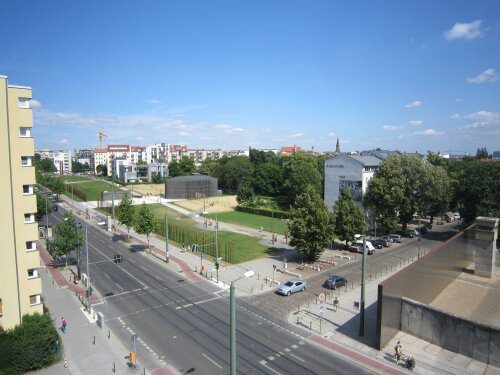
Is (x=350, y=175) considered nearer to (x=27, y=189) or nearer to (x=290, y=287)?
(x=290, y=287)

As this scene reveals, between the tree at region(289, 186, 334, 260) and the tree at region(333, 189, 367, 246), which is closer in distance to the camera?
the tree at region(289, 186, 334, 260)

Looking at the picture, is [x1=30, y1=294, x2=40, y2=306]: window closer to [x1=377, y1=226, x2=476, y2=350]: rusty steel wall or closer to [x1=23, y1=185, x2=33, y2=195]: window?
[x1=23, y1=185, x2=33, y2=195]: window

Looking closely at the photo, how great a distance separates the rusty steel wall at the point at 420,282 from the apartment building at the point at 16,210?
24.1 m

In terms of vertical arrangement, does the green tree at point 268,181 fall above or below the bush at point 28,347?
above

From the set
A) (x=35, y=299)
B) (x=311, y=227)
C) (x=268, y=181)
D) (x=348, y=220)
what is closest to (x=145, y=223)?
(x=311, y=227)

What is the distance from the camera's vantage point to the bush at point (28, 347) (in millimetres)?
21406

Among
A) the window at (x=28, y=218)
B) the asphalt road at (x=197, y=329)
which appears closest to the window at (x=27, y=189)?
the window at (x=28, y=218)

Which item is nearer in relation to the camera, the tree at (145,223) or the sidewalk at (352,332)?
the sidewalk at (352,332)

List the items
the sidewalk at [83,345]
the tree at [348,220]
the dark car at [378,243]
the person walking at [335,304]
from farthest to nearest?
the dark car at [378,243], the tree at [348,220], the person walking at [335,304], the sidewalk at [83,345]

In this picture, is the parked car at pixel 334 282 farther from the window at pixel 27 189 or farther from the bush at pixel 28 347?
the window at pixel 27 189

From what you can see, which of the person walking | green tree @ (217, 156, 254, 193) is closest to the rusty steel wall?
the person walking

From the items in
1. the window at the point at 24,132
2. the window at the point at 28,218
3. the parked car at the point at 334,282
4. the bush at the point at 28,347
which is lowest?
the parked car at the point at 334,282

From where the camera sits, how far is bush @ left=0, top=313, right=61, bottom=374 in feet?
70.2

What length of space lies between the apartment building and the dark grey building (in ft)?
273
